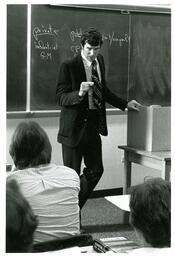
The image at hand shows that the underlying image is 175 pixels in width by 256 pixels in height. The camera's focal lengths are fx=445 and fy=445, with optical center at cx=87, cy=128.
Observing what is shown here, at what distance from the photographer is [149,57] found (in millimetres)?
4234

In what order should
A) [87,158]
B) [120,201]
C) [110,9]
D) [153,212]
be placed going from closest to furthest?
[153,212] → [120,201] → [87,158] → [110,9]

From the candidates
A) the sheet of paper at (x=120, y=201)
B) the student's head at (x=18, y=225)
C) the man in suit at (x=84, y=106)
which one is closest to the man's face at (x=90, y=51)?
the man in suit at (x=84, y=106)

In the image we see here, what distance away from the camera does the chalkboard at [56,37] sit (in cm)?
370

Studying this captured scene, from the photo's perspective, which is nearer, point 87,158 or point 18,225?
point 18,225

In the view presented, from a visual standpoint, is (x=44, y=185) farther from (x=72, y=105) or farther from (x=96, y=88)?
(x=96, y=88)

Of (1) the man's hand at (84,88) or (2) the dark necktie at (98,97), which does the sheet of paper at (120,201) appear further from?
(2) the dark necktie at (98,97)

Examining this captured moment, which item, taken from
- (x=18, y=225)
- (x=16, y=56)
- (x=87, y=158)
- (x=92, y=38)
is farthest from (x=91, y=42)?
(x=18, y=225)

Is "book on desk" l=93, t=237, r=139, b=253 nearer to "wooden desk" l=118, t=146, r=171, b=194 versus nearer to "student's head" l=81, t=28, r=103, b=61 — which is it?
"wooden desk" l=118, t=146, r=171, b=194

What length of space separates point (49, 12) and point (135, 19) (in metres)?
0.86

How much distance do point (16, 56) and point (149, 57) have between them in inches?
52.0

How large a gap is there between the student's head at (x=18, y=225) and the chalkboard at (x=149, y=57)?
3.27m

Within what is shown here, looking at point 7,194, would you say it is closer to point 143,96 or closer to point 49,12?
point 49,12

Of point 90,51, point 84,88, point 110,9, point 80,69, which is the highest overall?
point 110,9

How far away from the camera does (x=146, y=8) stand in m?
4.15
